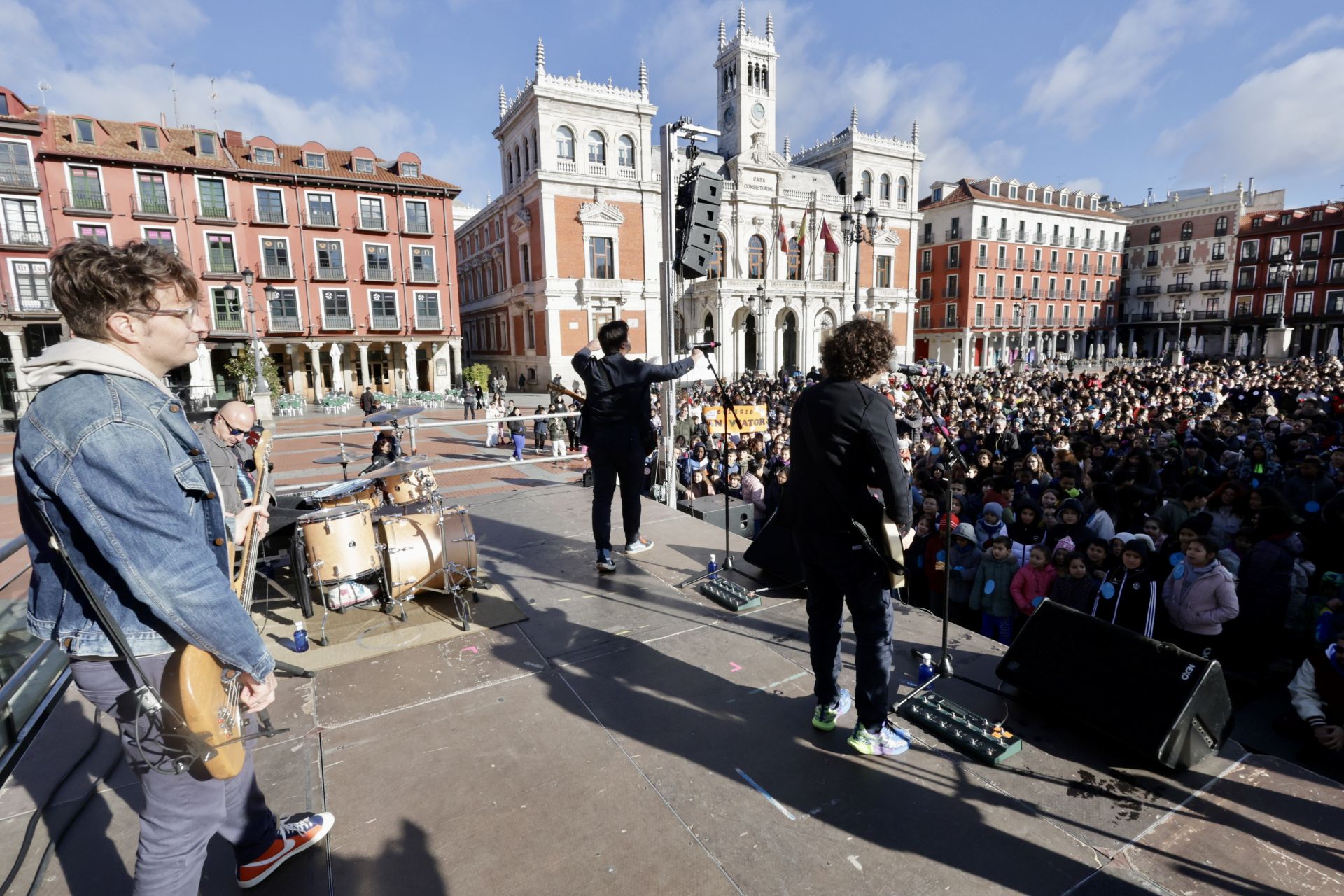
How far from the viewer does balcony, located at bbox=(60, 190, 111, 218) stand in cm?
2700

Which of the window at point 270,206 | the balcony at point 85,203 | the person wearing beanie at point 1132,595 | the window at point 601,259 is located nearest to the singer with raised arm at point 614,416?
the person wearing beanie at point 1132,595

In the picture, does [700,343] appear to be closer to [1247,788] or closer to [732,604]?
[732,604]

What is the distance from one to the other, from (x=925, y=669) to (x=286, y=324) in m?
35.1

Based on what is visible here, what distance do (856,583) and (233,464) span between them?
3.40m

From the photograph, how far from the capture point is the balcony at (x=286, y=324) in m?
31.0

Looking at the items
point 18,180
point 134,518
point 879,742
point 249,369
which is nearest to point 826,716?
point 879,742

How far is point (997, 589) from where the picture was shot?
5.49 meters

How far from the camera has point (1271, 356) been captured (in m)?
35.7

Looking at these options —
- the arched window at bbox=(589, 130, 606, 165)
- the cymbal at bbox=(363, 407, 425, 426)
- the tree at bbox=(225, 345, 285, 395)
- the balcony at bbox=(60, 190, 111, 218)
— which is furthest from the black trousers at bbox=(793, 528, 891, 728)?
the balcony at bbox=(60, 190, 111, 218)

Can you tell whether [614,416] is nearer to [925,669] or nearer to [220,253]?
[925,669]

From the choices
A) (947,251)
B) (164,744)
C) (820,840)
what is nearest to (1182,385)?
(820,840)

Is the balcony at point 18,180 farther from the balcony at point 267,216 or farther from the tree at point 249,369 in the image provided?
the tree at point 249,369

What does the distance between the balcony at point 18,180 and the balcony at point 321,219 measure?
384 inches

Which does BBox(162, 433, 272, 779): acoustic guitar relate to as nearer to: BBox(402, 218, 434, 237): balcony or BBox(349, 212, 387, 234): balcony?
BBox(349, 212, 387, 234): balcony
